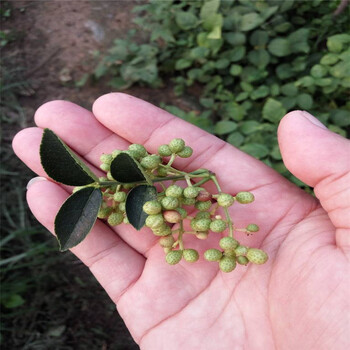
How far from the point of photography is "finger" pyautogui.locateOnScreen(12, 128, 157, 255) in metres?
2.10

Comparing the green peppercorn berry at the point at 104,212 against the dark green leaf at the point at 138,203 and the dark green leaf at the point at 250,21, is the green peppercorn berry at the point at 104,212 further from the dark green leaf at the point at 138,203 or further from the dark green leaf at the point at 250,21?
the dark green leaf at the point at 250,21

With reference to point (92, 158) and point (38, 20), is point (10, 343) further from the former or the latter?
point (38, 20)

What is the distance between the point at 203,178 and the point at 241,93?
49.2 inches

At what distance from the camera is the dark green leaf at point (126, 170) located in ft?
4.99

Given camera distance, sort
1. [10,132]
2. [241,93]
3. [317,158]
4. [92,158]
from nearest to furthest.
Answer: [317,158] < [92,158] < [241,93] < [10,132]

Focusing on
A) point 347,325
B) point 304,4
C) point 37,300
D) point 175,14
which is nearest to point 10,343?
point 37,300

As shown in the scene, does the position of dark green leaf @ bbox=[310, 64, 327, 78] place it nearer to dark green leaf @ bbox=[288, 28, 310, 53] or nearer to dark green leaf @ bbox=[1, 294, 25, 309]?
dark green leaf @ bbox=[288, 28, 310, 53]

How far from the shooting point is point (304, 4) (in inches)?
121

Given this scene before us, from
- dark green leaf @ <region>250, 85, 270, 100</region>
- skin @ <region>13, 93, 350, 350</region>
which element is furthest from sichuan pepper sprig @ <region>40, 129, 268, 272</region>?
dark green leaf @ <region>250, 85, 270, 100</region>

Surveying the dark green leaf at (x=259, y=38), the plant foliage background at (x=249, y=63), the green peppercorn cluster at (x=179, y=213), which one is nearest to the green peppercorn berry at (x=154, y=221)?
the green peppercorn cluster at (x=179, y=213)

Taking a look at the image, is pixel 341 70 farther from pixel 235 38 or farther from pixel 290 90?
pixel 235 38

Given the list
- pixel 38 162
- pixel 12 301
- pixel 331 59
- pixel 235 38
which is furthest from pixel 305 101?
pixel 12 301

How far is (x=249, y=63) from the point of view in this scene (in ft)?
10.2

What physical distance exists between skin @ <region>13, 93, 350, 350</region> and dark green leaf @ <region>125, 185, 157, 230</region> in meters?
0.43
